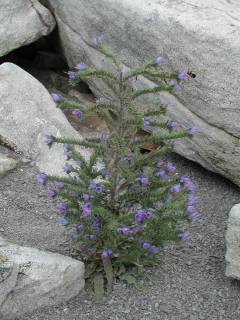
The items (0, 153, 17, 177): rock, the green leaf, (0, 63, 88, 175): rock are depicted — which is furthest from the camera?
(0, 63, 88, 175): rock

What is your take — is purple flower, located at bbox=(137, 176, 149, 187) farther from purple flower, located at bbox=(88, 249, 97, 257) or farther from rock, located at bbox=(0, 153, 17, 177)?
rock, located at bbox=(0, 153, 17, 177)

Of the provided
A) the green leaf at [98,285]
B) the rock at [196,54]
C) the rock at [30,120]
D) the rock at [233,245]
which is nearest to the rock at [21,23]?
the rock at [30,120]

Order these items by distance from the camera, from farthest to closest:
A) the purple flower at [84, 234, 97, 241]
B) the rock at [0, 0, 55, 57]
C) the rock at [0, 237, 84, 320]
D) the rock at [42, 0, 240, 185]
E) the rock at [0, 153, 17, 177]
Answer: the rock at [0, 0, 55, 57] → the rock at [0, 153, 17, 177] → the rock at [42, 0, 240, 185] → the purple flower at [84, 234, 97, 241] → the rock at [0, 237, 84, 320]

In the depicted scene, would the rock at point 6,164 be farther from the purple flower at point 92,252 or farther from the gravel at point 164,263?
the purple flower at point 92,252

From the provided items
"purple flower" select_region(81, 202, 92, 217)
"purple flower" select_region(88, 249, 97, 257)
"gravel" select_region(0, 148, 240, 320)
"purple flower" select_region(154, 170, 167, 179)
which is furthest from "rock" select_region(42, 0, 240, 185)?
"purple flower" select_region(81, 202, 92, 217)

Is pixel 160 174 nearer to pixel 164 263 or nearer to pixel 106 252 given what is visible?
pixel 106 252

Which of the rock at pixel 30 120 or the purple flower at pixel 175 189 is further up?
the purple flower at pixel 175 189
